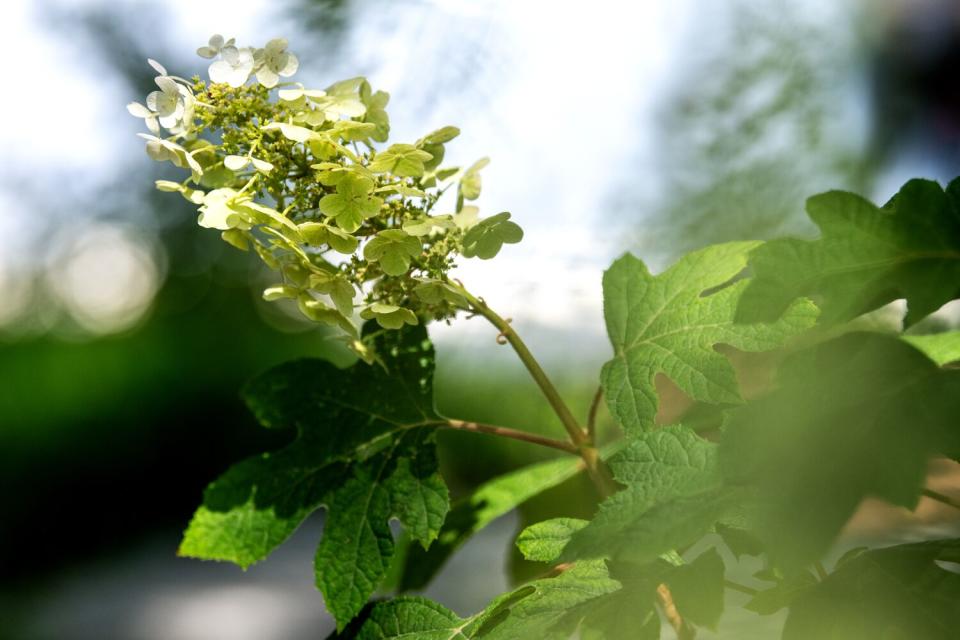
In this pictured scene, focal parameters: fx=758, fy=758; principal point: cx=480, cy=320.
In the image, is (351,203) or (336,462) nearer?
(351,203)

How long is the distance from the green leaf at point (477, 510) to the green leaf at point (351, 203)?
0.26 metres

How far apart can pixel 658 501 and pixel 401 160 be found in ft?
0.67

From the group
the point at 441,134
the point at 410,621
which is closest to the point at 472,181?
the point at 441,134

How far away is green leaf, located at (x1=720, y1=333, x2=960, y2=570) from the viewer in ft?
0.76

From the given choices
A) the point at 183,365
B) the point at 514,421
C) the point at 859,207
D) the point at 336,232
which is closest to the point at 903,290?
the point at 859,207

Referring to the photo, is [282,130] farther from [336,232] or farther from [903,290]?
[903,290]

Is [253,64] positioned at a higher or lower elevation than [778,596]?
higher

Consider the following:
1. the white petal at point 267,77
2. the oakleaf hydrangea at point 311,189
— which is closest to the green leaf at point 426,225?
the oakleaf hydrangea at point 311,189

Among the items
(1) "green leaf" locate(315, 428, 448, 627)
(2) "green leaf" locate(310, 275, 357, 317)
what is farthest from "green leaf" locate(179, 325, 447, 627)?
(2) "green leaf" locate(310, 275, 357, 317)

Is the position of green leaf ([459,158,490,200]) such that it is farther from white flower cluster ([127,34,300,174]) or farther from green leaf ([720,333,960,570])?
green leaf ([720,333,960,570])

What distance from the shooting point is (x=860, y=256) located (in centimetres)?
29

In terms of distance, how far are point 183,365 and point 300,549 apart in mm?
618

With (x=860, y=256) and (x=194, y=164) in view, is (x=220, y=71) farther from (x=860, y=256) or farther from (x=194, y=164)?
(x=860, y=256)

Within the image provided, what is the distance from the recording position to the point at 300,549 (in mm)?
2146
